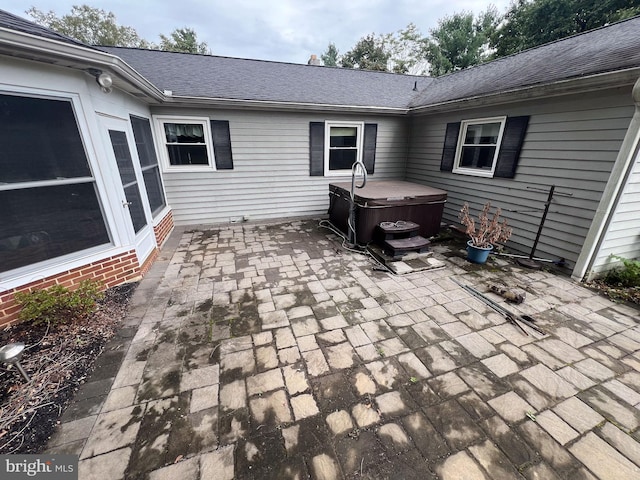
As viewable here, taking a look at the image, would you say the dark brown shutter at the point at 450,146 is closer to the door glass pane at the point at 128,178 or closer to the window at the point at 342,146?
the window at the point at 342,146

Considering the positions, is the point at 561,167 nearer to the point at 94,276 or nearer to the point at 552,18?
the point at 94,276

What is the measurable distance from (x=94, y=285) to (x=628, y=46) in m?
7.02

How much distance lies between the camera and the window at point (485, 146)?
4168 mm

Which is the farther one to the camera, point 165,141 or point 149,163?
point 165,141

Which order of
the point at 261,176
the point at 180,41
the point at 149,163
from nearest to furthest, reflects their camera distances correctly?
the point at 149,163 < the point at 261,176 < the point at 180,41

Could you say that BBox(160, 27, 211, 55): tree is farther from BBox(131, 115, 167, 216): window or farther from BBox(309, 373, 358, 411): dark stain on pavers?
BBox(309, 373, 358, 411): dark stain on pavers

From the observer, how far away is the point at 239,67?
6.39 metres

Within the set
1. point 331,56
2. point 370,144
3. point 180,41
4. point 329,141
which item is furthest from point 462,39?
point 180,41

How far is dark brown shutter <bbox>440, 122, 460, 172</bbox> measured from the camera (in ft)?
17.1

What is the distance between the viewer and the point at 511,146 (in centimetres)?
421

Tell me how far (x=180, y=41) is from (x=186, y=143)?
26.1 meters

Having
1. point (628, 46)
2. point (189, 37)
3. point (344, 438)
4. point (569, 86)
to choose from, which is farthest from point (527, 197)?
point (189, 37)

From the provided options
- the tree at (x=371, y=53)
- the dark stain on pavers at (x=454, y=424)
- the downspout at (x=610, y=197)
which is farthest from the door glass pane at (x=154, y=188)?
the tree at (x=371, y=53)

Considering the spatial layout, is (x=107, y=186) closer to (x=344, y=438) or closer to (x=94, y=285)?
(x=94, y=285)
